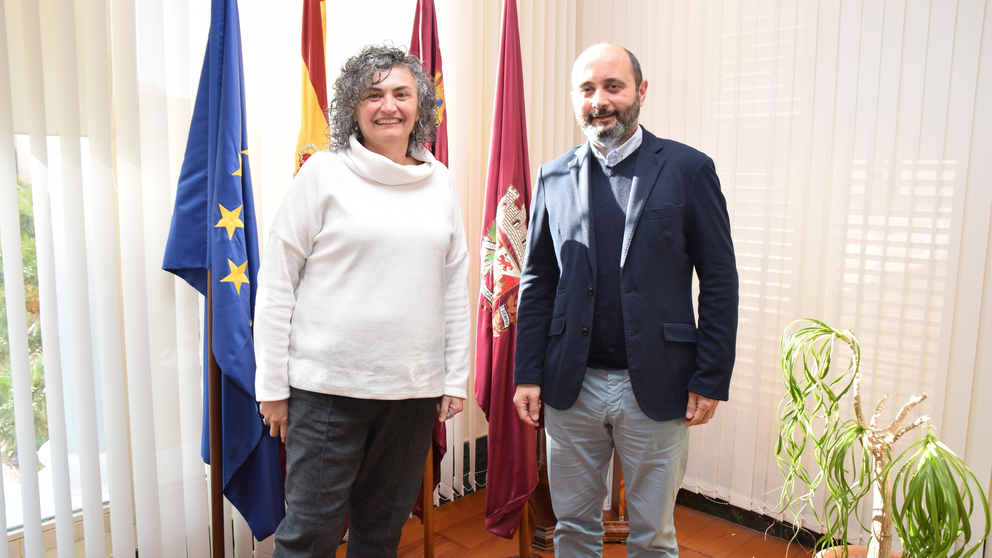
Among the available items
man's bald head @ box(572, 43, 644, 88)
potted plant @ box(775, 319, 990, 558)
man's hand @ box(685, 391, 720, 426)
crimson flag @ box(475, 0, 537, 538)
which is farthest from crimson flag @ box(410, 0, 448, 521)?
potted plant @ box(775, 319, 990, 558)

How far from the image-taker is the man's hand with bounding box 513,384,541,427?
67.2 inches

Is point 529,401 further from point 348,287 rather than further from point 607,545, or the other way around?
point 607,545

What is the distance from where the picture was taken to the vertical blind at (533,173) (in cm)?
166

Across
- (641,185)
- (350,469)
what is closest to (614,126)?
(641,185)

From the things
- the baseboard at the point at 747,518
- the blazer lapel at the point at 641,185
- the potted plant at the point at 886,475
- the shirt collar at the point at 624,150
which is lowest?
the baseboard at the point at 747,518

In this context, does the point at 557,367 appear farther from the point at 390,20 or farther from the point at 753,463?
the point at 390,20

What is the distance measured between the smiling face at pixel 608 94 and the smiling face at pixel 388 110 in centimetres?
46

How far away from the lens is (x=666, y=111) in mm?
2830

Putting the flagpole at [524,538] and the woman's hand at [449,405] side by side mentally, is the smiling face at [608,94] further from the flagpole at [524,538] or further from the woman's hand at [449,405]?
the flagpole at [524,538]

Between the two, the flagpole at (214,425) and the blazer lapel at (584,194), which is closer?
the blazer lapel at (584,194)

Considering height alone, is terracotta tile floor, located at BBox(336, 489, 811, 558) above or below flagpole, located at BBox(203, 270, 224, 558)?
below

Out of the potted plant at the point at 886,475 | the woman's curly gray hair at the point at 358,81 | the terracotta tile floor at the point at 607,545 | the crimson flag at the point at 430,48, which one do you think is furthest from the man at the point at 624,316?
the terracotta tile floor at the point at 607,545

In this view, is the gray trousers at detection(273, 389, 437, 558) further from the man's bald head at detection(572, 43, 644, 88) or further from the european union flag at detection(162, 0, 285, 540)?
the man's bald head at detection(572, 43, 644, 88)

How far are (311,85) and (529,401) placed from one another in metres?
1.16
